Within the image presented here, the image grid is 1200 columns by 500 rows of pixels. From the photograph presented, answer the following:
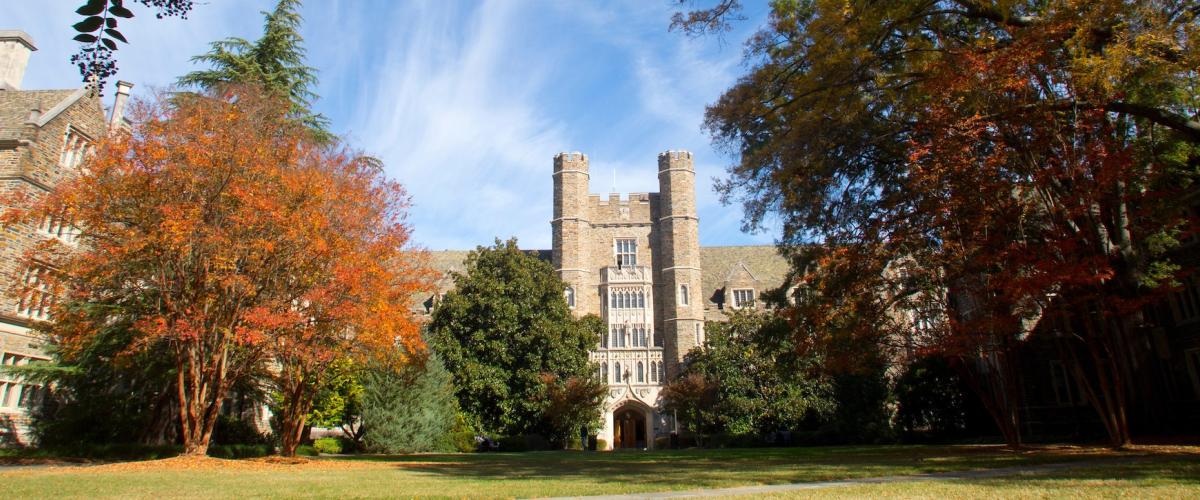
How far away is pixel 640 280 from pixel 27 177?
29415 mm

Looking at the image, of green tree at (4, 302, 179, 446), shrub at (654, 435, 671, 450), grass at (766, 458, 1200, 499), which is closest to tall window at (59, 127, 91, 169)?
green tree at (4, 302, 179, 446)

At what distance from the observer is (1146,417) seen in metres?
18.0

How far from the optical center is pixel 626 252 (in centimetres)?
4400

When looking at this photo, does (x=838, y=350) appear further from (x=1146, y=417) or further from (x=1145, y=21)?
(x=1145, y=21)

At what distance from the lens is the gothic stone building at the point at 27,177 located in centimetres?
1903

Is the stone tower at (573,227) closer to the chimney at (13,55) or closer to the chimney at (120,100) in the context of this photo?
the chimney at (120,100)

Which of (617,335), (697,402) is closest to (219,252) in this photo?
(697,402)

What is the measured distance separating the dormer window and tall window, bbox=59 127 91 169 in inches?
1103

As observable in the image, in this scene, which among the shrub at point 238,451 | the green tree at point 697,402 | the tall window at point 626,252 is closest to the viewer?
the shrub at point 238,451

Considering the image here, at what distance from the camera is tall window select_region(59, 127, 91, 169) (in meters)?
21.8

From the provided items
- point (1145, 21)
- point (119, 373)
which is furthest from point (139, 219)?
point (1145, 21)

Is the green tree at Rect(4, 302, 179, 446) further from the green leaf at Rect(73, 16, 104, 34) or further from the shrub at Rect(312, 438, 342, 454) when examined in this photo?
the green leaf at Rect(73, 16, 104, 34)

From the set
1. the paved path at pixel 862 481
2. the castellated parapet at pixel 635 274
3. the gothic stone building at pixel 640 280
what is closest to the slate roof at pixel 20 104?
the paved path at pixel 862 481

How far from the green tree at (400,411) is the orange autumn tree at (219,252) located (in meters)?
7.26
